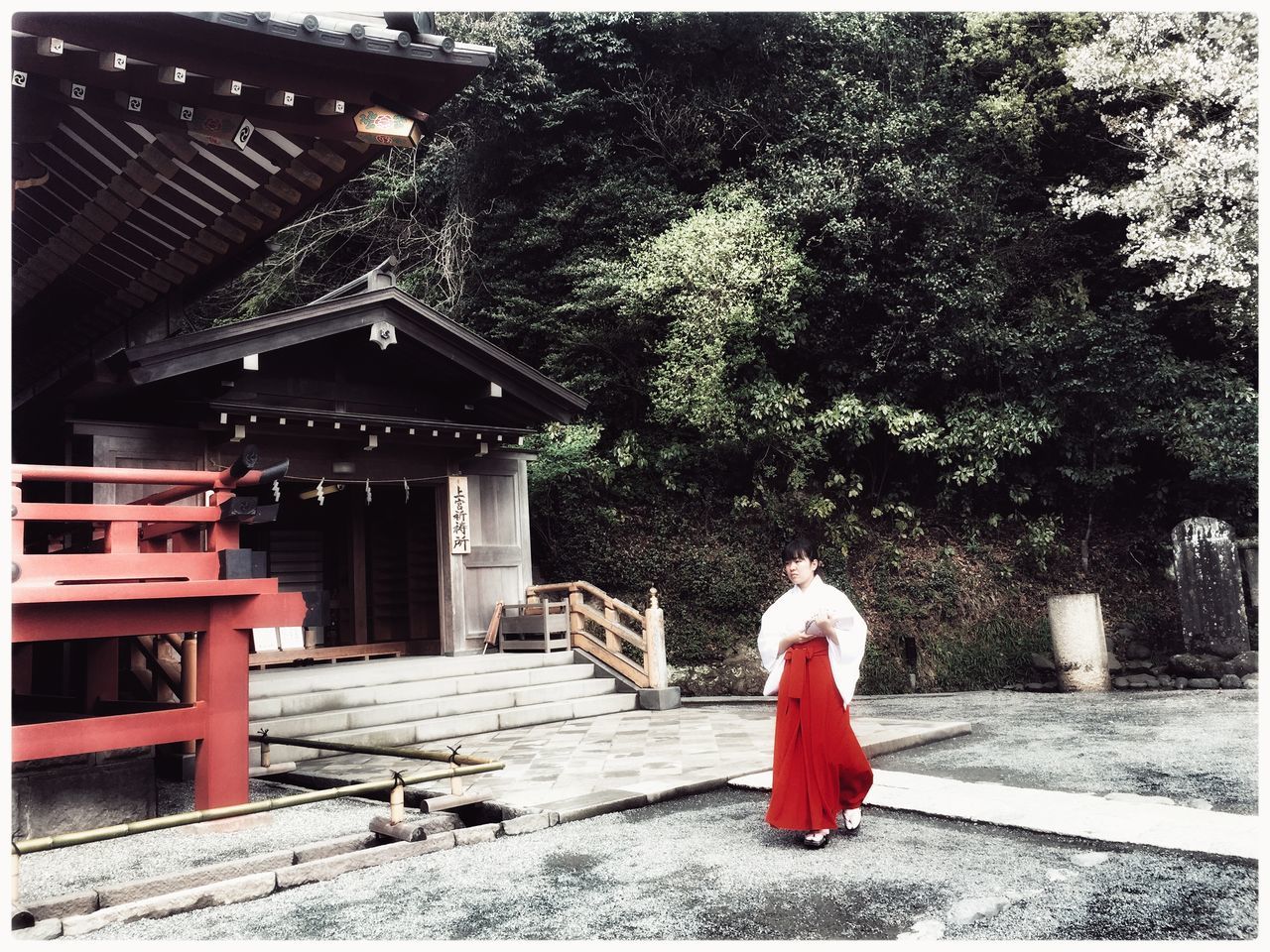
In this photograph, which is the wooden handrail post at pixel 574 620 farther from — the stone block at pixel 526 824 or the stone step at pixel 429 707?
the stone block at pixel 526 824

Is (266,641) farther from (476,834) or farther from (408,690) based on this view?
(476,834)

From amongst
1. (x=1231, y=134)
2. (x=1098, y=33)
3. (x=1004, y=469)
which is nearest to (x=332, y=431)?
(x=1004, y=469)

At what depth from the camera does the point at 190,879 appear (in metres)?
4.31

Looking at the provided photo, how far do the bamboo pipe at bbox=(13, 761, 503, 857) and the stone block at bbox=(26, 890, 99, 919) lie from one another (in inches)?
8.6

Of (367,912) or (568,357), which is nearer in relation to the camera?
(367,912)

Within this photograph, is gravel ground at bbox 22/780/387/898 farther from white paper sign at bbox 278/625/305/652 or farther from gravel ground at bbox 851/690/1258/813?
white paper sign at bbox 278/625/305/652

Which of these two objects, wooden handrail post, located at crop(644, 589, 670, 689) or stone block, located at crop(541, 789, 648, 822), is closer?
stone block, located at crop(541, 789, 648, 822)

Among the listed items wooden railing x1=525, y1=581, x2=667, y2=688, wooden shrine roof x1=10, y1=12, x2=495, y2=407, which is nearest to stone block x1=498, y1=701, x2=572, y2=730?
wooden railing x1=525, y1=581, x2=667, y2=688

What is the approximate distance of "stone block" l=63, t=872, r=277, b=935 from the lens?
3.82 metres

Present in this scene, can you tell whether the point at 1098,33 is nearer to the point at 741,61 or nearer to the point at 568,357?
the point at 741,61

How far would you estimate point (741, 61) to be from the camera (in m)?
18.4

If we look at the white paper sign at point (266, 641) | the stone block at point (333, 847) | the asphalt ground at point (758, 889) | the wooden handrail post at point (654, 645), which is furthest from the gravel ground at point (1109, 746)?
the white paper sign at point (266, 641)

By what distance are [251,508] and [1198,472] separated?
13.5 metres

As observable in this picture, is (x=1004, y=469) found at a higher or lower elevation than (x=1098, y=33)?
lower
